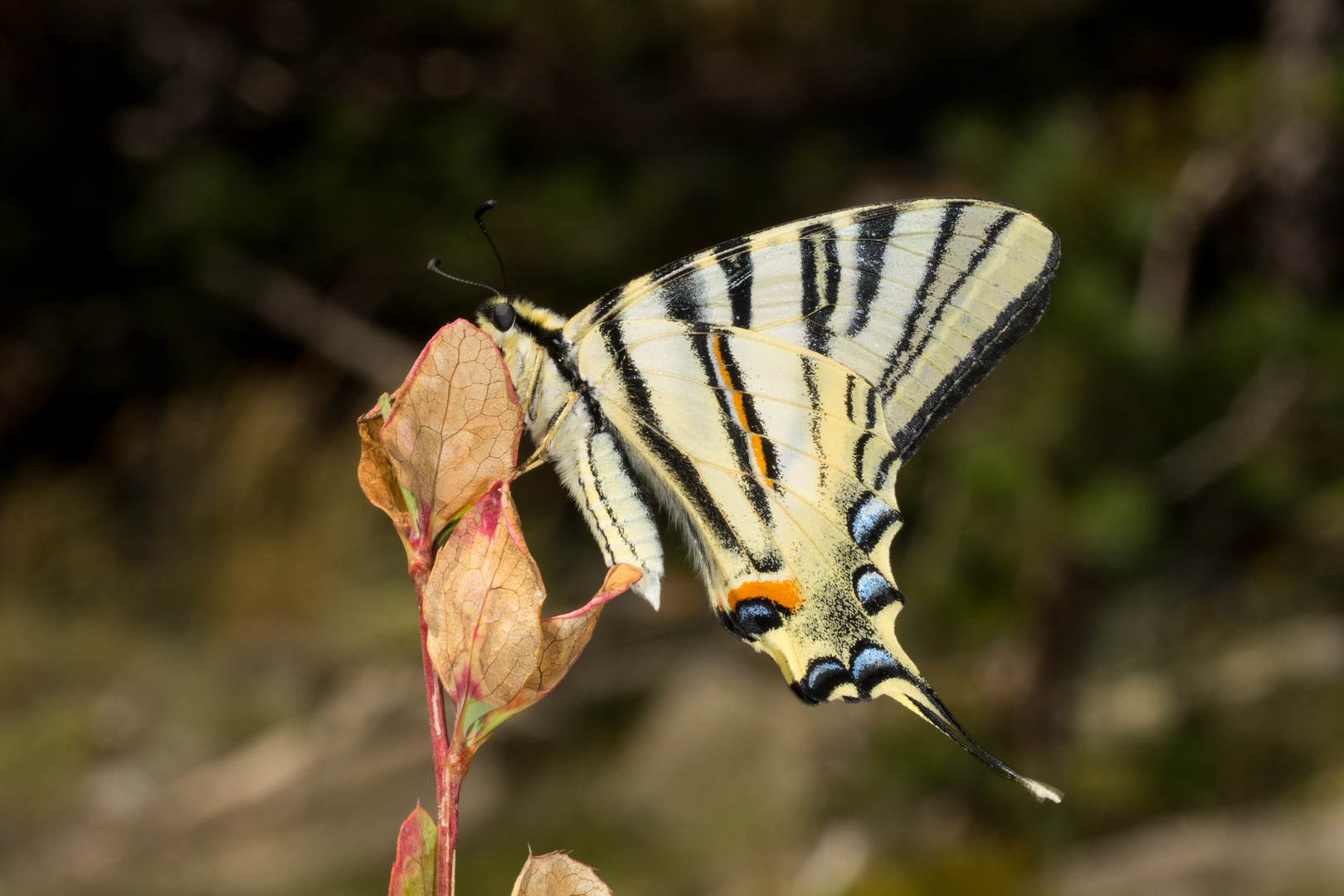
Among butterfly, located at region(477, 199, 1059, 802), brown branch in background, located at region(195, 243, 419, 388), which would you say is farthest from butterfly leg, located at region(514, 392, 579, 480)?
brown branch in background, located at region(195, 243, 419, 388)

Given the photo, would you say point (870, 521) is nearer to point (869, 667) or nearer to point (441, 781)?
point (869, 667)

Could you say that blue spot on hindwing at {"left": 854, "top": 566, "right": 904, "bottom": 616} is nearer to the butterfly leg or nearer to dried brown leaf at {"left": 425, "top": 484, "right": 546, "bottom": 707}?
the butterfly leg

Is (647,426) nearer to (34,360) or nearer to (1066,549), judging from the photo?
(1066,549)

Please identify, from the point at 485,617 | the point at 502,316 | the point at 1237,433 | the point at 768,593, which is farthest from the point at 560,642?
the point at 1237,433

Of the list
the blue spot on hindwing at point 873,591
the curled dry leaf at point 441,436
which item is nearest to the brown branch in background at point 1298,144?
the blue spot on hindwing at point 873,591

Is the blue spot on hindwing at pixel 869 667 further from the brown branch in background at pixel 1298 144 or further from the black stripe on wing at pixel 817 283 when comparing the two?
the brown branch in background at pixel 1298 144

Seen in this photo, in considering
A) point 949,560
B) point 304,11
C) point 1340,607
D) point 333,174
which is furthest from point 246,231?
point 1340,607
